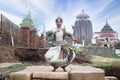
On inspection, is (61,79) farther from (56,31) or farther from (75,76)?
(56,31)

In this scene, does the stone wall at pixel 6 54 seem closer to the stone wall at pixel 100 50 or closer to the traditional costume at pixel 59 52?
the traditional costume at pixel 59 52

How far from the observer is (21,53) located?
17625 mm

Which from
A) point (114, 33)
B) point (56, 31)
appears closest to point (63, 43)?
point (56, 31)

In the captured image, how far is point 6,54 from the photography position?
15312 millimetres

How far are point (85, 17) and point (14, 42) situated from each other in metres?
65.8

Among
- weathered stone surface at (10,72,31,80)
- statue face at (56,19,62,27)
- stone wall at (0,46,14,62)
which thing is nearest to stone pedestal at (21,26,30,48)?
stone wall at (0,46,14,62)

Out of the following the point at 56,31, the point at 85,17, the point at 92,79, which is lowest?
the point at 92,79

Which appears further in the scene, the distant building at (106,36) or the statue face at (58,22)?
the distant building at (106,36)

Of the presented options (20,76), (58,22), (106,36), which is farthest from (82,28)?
(20,76)

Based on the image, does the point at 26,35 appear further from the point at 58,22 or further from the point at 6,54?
the point at 58,22

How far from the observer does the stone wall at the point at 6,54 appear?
14.6 meters

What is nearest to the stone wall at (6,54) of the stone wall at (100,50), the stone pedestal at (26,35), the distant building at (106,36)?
the stone pedestal at (26,35)

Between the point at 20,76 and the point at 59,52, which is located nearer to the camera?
the point at 20,76

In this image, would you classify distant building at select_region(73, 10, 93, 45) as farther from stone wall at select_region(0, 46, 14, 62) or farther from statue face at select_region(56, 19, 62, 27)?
statue face at select_region(56, 19, 62, 27)
